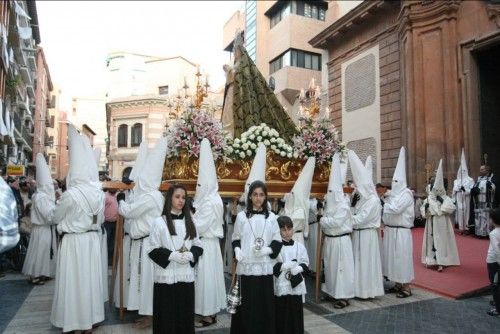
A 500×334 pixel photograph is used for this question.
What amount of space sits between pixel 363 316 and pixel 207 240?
255 cm

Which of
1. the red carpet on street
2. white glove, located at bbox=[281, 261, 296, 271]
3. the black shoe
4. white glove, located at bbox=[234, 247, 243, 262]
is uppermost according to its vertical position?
white glove, located at bbox=[234, 247, 243, 262]

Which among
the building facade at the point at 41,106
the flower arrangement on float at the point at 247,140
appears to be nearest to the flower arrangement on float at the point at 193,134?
the flower arrangement on float at the point at 247,140

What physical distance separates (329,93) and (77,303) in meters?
17.7

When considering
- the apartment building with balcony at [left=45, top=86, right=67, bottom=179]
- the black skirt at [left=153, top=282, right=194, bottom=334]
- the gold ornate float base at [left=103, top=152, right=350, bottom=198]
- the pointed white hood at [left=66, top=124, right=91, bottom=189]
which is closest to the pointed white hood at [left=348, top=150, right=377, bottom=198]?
the gold ornate float base at [left=103, top=152, right=350, bottom=198]

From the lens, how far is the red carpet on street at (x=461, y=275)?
→ 24.2ft

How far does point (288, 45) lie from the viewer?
26109 mm

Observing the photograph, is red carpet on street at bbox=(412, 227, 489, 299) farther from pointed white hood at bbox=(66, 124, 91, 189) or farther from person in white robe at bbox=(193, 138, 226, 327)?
pointed white hood at bbox=(66, 124, 91, 189)

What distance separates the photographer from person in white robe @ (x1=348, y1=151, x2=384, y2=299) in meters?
7.09

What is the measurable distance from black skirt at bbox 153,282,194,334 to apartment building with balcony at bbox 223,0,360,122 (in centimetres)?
2088

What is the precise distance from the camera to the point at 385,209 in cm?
771

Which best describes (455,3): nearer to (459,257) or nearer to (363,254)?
(459,257)

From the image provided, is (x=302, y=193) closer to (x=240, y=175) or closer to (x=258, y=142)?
(x=240, y=175)

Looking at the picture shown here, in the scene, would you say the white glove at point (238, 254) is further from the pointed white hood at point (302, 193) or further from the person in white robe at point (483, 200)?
the person in white robe at point (483, 200)

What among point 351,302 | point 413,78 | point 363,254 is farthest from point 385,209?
point 413,78
